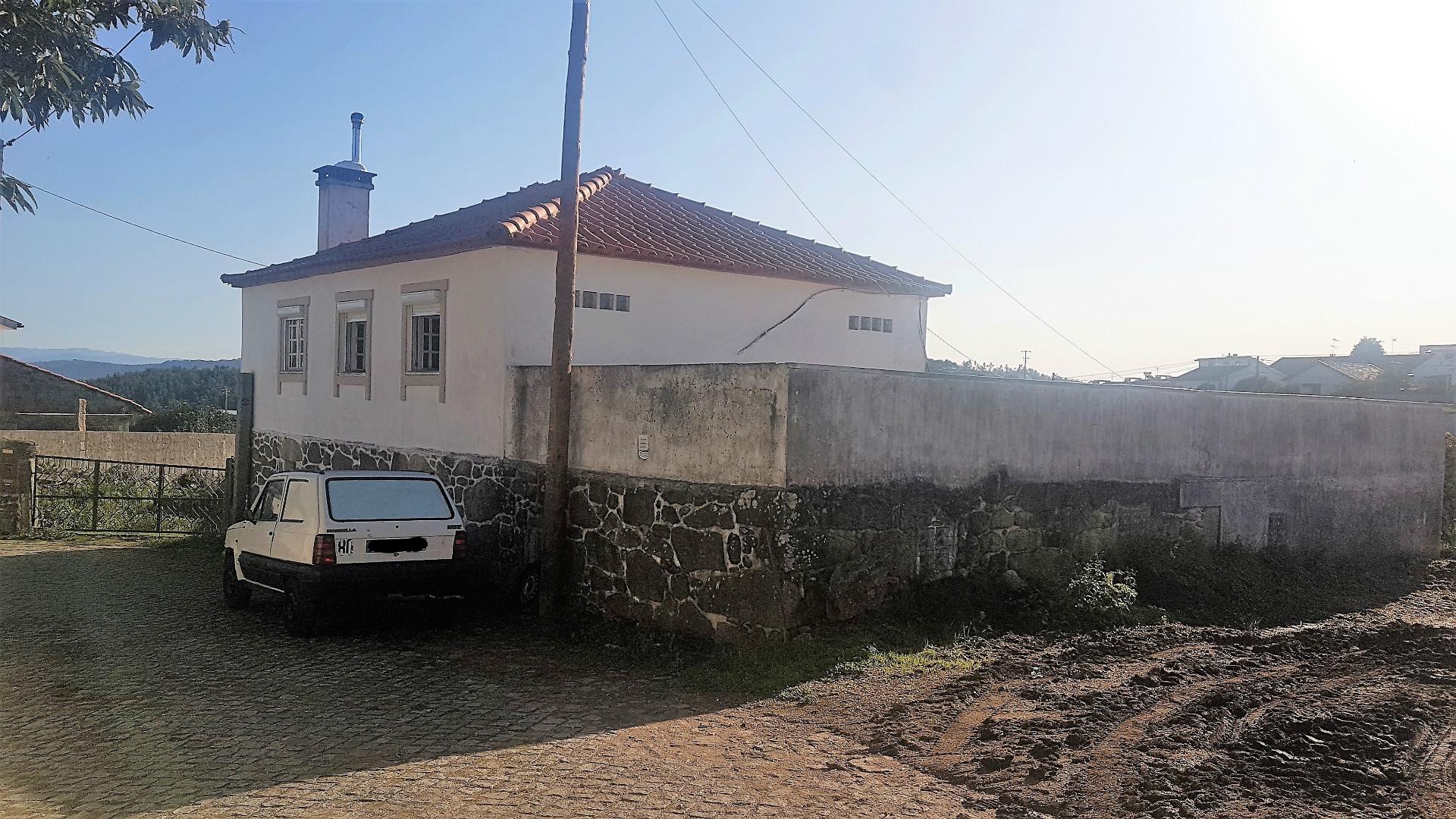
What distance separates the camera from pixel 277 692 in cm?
829

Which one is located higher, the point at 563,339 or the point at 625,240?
the point at 625,240

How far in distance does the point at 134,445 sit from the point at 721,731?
27.0 meters

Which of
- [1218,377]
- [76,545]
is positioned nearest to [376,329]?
[76,545]

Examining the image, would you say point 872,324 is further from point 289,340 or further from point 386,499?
point 289,340

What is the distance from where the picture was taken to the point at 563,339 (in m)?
10.9

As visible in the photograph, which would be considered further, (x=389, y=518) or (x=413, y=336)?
(x=413, y=336)

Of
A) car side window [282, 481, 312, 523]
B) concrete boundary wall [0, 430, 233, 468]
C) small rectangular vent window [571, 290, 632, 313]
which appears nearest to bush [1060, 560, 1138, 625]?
small rectangular vent window [571, 290, 632, 313]

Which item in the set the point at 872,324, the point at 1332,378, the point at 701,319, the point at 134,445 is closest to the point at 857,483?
the point at 701,319

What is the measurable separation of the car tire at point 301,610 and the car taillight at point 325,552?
0.93 ft

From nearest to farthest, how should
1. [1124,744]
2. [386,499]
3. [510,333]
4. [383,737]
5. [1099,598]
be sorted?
[1124,744] → [383,737] → [1099,598] → [386,499] → [510,333]

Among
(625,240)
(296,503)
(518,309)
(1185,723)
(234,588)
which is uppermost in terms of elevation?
(625,240)

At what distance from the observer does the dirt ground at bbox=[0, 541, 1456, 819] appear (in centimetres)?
586

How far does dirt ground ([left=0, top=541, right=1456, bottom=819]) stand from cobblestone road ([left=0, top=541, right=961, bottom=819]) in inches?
1.0

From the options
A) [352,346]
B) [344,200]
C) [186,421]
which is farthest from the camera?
[186,421]
